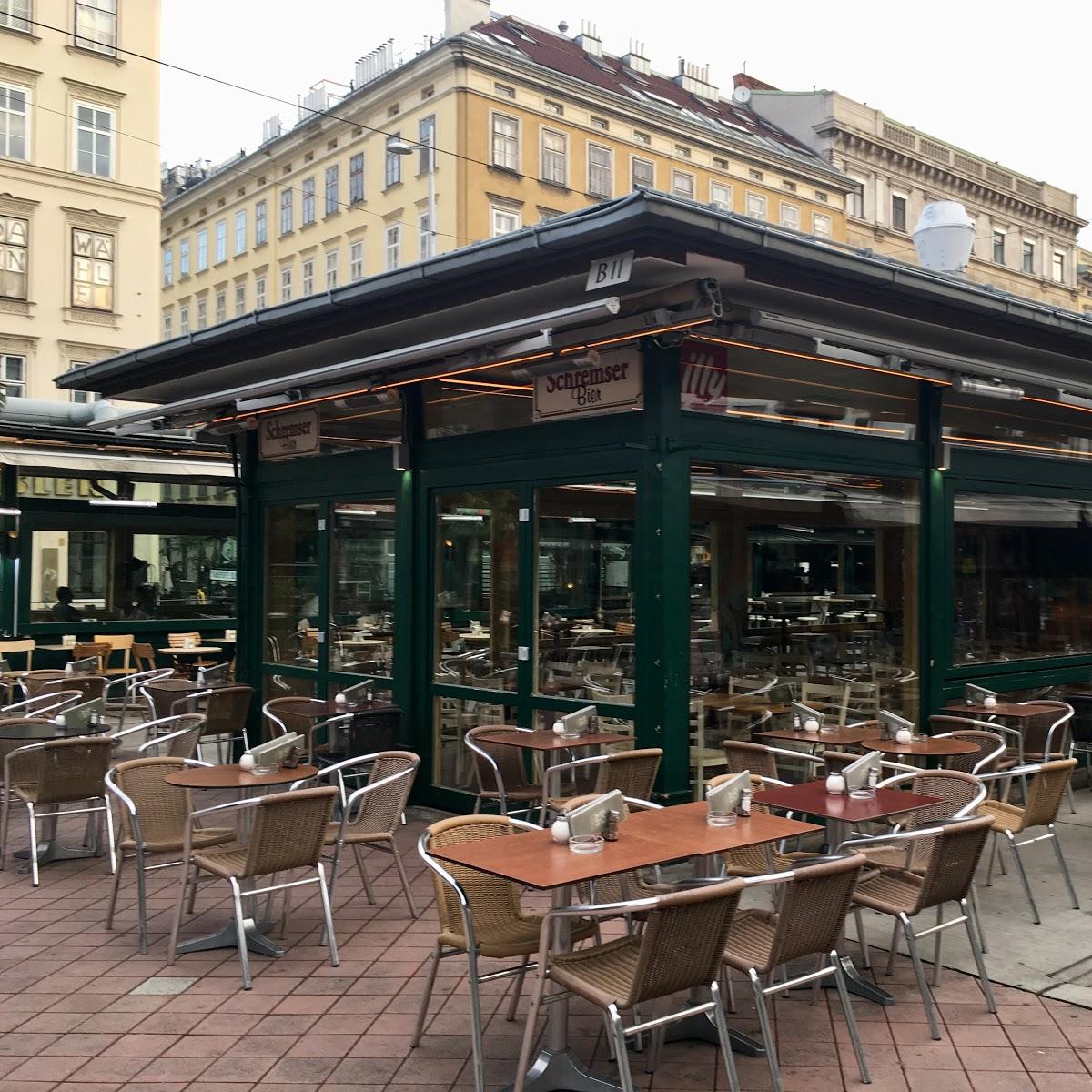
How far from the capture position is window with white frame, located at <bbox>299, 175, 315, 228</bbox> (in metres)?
38.3

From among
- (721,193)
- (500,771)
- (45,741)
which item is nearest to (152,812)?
(45,741)

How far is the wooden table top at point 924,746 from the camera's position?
6.30 metres

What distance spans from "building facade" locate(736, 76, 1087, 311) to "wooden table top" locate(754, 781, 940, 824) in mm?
34731

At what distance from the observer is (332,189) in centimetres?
3728

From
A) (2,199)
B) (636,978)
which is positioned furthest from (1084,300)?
(636,978)

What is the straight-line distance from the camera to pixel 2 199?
26422mm

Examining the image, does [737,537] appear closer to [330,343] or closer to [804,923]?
[330,343]

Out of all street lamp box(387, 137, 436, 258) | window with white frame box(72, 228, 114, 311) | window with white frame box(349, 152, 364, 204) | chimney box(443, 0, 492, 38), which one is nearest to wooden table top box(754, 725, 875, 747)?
window with white frame box(72, 228, 114, 311)

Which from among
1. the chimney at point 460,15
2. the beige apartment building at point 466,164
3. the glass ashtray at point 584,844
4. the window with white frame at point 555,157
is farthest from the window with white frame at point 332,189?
the glass ashtray at point 584,844

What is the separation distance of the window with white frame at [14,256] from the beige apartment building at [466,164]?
26.7 feet

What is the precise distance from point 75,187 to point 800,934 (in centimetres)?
2821

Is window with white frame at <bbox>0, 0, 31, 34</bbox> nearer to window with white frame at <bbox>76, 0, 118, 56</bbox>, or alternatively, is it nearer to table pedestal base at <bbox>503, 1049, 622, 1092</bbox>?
window with white frame at <bbox>76, 0, 118, 56</bbox>

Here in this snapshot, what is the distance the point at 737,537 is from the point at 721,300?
5.65 feet

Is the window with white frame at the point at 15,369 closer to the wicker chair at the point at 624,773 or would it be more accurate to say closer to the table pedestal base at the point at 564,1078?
the wicker chair at the point at 624,773
